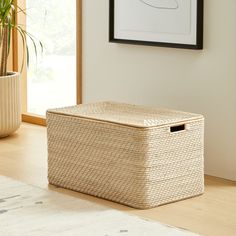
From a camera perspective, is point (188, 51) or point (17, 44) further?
point (17, 44)

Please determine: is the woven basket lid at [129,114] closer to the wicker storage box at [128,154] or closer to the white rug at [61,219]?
the wicker storage box at [128,154]

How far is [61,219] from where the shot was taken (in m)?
3.31

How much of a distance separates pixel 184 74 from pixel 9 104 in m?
1.37

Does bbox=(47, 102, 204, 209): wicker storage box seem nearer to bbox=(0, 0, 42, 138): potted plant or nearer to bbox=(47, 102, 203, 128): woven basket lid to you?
bbox=(47, 102, 203, 128): woven basket lid

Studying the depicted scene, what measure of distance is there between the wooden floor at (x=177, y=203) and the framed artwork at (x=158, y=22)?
79 centimetres

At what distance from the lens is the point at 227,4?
3.94 meters

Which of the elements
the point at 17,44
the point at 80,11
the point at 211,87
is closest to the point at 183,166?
the point at 211,87

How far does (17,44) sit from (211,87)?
1.99 metres

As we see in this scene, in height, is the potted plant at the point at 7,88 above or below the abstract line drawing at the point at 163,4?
below

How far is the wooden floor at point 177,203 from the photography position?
329 centimetres

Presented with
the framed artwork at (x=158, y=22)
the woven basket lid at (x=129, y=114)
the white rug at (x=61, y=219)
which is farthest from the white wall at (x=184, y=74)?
the white rug at (x=61, y=219)

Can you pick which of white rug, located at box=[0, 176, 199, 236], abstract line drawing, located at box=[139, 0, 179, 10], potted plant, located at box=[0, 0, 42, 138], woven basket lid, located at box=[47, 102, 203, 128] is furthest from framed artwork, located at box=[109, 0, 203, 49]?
white rug, located at box=[0, 176, 199, 236]

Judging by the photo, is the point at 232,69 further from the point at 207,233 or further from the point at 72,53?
the point at 72,53

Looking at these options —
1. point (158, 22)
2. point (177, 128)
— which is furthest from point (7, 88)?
point (177, 128)
